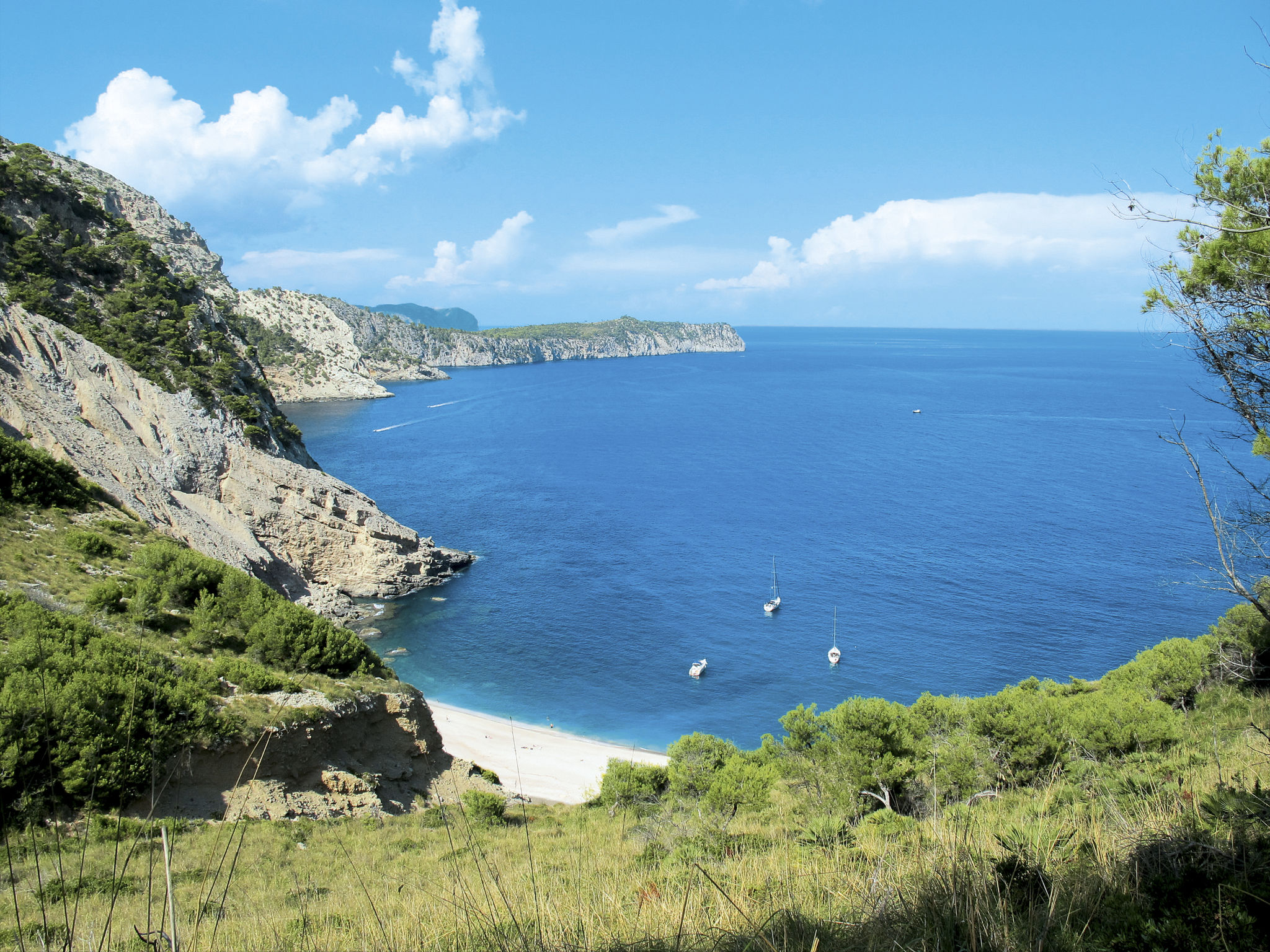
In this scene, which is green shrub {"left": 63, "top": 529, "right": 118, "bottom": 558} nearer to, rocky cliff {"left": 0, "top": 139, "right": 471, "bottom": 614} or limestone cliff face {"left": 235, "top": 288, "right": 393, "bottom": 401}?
rocky cliff {"left": 0, "top": 139, "right": 471, "bottom": 614}

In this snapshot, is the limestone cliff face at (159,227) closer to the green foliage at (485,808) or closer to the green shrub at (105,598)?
the green shrub at (105,598)

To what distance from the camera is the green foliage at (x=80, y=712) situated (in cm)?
1188

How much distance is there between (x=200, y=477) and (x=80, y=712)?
28.9 m

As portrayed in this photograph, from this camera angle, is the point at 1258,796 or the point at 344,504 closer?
the point at 1258,796

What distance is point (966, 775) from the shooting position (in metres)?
16.9

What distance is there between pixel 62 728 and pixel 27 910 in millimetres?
5545

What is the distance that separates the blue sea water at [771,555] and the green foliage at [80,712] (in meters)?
21.1

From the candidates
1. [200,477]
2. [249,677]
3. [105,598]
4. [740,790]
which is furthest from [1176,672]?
[200,477]

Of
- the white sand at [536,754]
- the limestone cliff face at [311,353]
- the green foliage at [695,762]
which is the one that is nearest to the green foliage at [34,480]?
the white sand at [536,754]

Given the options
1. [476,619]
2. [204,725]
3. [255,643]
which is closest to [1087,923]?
[204,725]

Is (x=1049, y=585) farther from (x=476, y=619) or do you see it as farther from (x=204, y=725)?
(x=204, y=725)

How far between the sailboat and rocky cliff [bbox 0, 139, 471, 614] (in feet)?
67.4

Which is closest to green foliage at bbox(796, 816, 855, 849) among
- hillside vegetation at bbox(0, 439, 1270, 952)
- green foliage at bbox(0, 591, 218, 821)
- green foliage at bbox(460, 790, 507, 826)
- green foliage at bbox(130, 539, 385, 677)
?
hillside vegetation at bbox(0, 439, 1270, 952)

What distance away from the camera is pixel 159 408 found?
1474 inches
